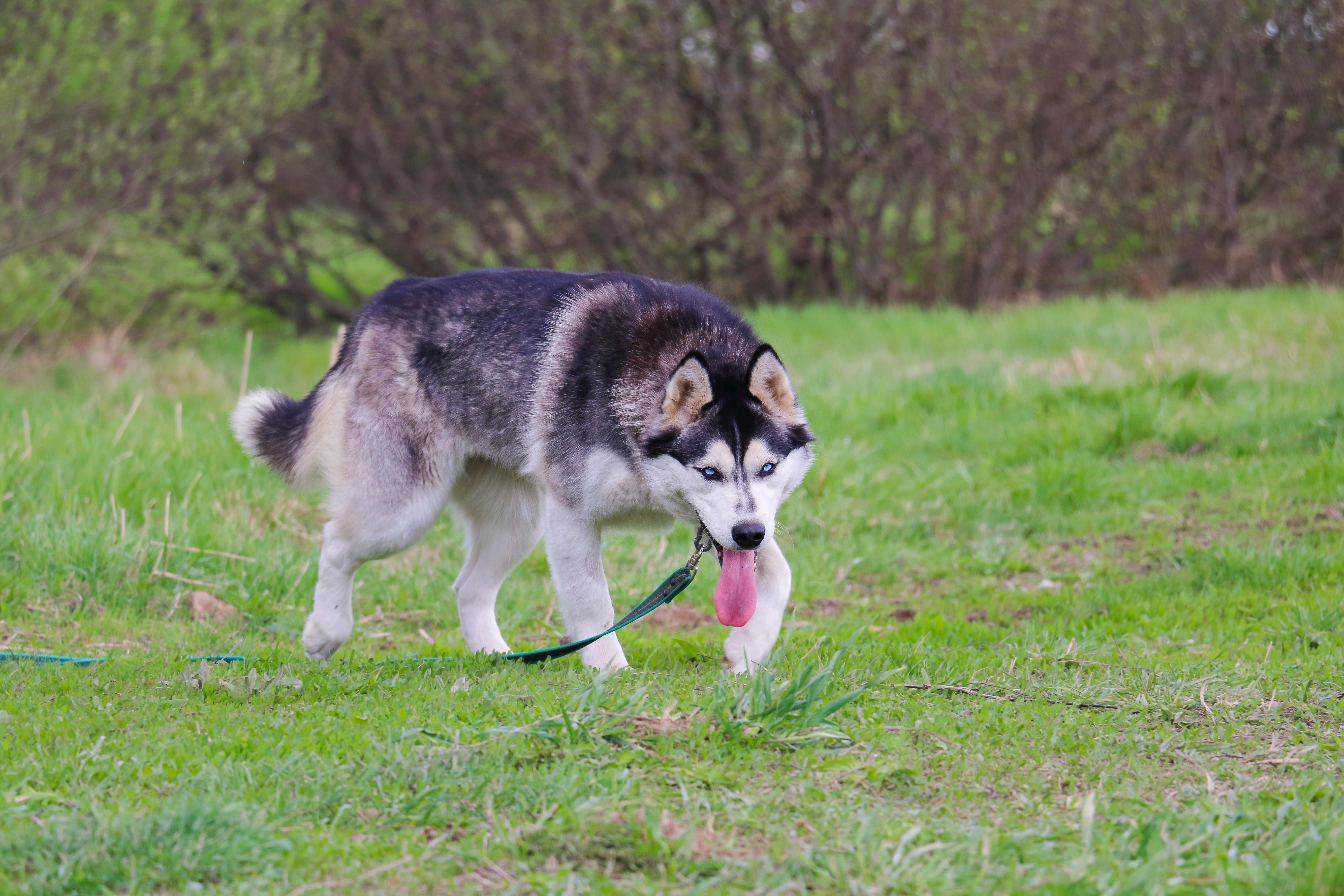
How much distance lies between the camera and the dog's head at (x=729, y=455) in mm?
4145

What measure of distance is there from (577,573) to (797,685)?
4.48 feet

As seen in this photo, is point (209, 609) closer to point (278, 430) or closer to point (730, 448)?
point (278, 430)

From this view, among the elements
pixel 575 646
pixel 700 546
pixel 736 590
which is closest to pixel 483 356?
pixel 700 546

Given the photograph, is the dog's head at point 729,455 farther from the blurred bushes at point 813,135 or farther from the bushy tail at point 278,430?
the blurred bushes at point 813,135

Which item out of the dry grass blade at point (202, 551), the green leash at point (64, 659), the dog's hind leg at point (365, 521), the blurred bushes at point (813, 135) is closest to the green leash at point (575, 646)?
the green leash at point (64, 659)

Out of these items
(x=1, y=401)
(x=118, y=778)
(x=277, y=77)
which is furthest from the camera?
(x=277, y=77)

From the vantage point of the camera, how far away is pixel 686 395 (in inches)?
169

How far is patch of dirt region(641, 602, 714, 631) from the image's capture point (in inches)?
218

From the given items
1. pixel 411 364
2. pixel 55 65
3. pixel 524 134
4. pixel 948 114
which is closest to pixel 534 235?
pixel 524 134

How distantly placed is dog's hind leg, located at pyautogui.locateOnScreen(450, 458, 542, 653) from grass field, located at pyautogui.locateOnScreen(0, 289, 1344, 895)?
0.98 ft

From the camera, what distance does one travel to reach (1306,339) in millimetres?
9320

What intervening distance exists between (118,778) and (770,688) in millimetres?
1667

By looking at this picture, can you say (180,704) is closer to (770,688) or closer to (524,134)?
(770,688)

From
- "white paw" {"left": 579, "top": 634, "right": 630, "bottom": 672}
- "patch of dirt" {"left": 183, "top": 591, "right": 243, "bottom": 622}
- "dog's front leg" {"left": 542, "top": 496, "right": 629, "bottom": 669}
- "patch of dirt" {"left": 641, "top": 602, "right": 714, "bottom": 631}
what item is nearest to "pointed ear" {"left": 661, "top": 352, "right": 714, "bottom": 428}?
"dog's front leg" {"left": 542, "top": 496, "right": 629, "bottom": 669}
